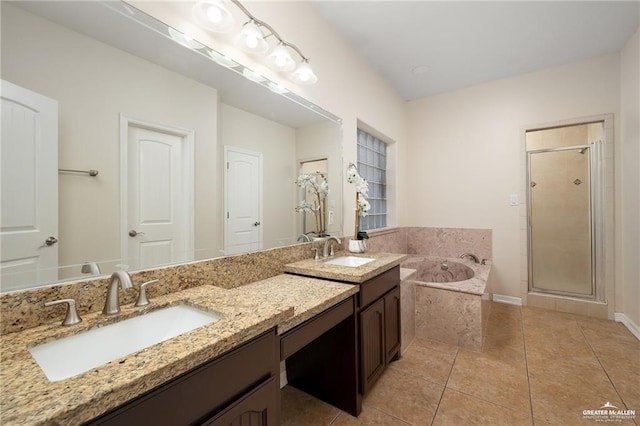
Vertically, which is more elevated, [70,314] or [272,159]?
[272,159]

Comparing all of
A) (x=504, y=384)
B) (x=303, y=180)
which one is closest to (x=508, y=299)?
(x=504, y=384)

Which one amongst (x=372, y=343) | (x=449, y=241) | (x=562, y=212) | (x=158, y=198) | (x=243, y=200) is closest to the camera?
(x=158, y=198)

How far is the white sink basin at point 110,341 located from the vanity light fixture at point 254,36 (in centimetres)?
128

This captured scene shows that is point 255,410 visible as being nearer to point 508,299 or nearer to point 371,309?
point 371,309

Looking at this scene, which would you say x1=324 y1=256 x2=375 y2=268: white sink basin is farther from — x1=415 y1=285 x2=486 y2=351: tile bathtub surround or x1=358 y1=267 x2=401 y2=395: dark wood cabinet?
x1=415 y1=285 x2=486 y2=351: tile bathtub surround

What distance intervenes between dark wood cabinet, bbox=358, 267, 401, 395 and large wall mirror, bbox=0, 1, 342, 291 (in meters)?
0.75

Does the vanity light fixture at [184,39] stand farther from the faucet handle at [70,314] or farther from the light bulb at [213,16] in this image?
the faucet handle at [70,314]

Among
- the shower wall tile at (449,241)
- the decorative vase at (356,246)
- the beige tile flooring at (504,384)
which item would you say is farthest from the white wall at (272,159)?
the shower wall tile at (449,241)

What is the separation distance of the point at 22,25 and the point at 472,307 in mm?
2934

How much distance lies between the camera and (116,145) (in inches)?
38.8

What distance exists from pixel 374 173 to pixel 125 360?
3.07 meters

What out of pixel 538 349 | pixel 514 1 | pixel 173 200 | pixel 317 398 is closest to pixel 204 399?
pixel 173 200

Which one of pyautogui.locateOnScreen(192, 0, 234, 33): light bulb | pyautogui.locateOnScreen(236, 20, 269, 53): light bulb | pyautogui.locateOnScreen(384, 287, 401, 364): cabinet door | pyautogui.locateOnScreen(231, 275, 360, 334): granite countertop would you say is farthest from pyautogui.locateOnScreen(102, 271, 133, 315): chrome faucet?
pyautogui.locateOnScreen(384, 287, 401, 364): cabinet door

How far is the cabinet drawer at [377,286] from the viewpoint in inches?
58.8
